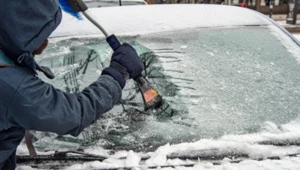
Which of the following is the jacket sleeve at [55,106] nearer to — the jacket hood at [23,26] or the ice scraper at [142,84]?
the jacket hood at [23,26]

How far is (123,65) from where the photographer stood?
144 centimetres

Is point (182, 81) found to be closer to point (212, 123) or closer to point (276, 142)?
point (212, 123)

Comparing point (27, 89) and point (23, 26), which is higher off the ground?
point (23, 26)

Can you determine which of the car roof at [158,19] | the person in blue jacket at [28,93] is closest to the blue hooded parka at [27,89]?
the person in blue jacket at [28,93]

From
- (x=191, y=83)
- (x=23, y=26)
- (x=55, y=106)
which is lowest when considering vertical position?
(x=191, y=83)

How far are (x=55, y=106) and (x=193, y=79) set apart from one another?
0.85 meters

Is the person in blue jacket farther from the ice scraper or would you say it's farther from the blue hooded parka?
the ice scraper

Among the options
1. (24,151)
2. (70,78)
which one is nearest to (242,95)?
(70,78)

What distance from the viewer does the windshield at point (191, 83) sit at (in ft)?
5.10

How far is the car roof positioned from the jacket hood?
0.91m

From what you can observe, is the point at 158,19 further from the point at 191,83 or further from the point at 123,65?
the point at 123,65

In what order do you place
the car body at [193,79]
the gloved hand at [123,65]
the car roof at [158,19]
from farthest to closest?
the car roof at [158,19] < the car body at [193,79] < the gloved hand at [123,65]

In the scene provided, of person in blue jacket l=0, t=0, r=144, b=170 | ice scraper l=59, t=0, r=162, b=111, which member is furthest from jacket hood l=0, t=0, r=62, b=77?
ice scraper l=59, t=0, r=162, b=111

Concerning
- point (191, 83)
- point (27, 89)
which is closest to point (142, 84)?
point (191, 83)
